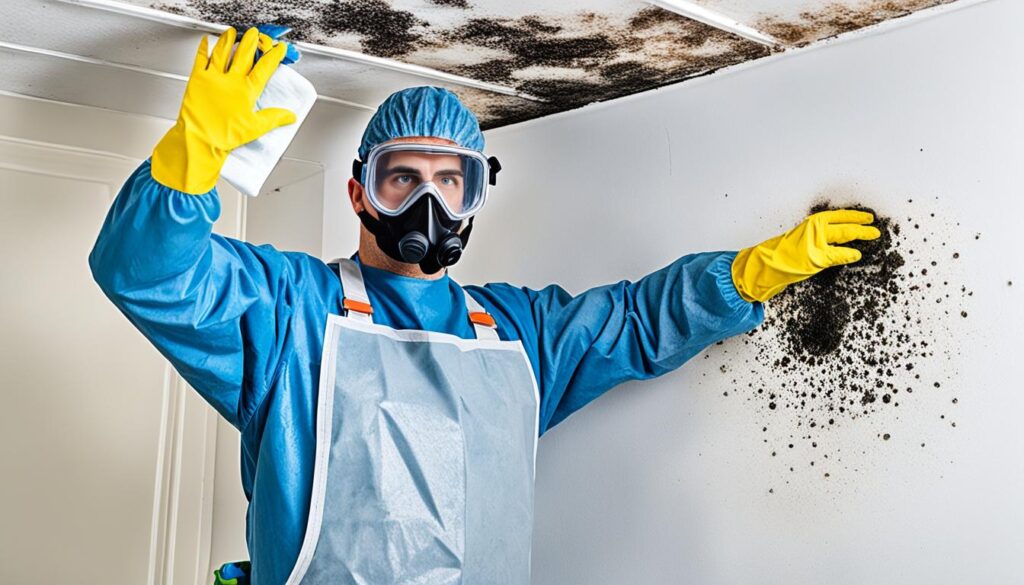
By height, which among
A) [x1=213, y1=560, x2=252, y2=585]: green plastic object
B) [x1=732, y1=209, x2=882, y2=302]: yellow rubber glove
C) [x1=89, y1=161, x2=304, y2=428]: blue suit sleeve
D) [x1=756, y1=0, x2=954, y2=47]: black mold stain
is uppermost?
[x1=756, y1=0, x2=954, y2=47]: black mold stain

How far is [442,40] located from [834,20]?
2.41 ft

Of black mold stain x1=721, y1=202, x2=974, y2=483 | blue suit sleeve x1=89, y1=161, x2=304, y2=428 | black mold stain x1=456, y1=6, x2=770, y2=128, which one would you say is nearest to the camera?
blue suit sleeve x1=89, y1=161, x2=304, y2=428

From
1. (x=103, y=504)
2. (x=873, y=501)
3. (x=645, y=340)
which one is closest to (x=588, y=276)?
(x=645, y=340)

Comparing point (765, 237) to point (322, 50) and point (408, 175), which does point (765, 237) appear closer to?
point (408, 175)

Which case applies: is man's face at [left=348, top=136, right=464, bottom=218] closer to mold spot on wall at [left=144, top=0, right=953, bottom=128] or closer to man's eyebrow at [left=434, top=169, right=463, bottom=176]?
man's eyebrow at [left=434, top=169, right=463, bottom=176]

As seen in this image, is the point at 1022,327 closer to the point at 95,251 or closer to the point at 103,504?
the point at 95,251

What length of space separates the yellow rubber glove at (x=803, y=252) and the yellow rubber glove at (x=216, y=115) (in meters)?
0.90

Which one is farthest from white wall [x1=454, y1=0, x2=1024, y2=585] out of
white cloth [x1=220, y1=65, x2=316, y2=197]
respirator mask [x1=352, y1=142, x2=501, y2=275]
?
white cloth [x1=220, y1=65, x2=316, y2=197]

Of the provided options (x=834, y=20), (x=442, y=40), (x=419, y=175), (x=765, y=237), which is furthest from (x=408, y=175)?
(x=834, y=20)

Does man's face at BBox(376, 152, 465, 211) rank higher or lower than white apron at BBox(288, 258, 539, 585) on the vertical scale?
higher

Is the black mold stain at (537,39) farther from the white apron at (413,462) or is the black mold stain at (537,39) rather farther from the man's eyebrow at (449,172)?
the white apron at (413,462)

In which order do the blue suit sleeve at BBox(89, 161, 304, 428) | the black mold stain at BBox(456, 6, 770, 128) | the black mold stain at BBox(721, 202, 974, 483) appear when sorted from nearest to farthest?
the blue suit sleeve at BBox(89, 161, 304, 428), the black mold stain at BBox(721, 202, 974, 483), the black mold stain at BBox(456, 6, 770, 128)

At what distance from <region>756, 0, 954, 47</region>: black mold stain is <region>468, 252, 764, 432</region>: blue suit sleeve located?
1.42ft

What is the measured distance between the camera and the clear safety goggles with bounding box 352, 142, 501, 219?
75.4 inches
